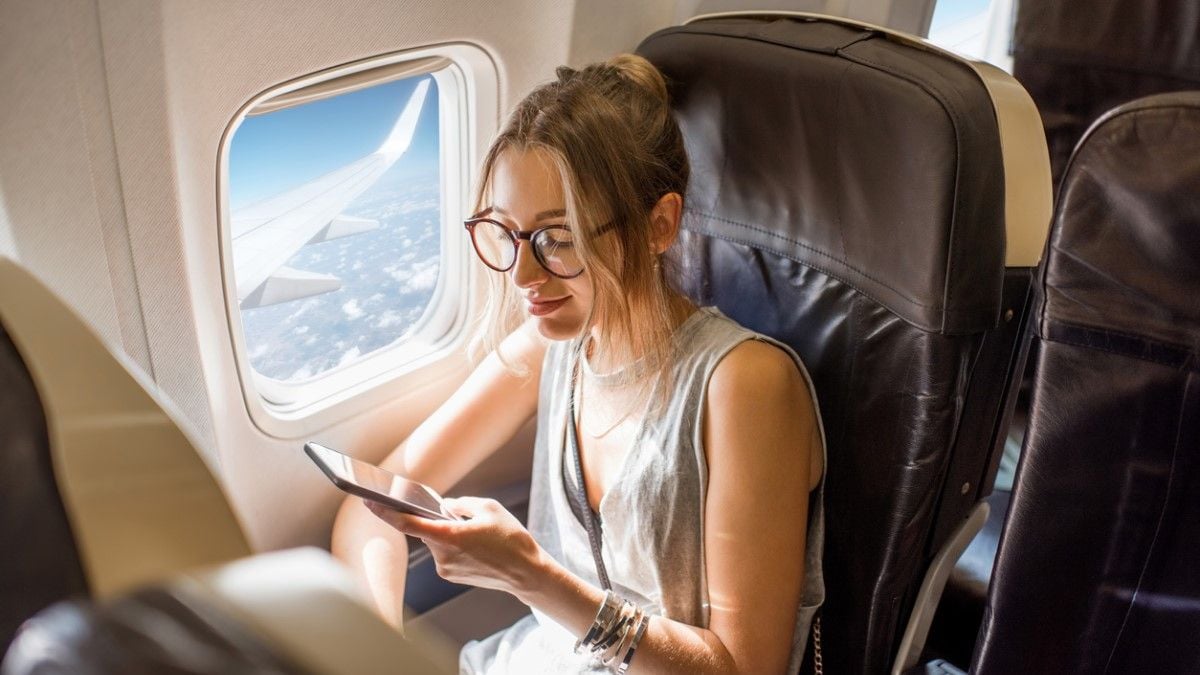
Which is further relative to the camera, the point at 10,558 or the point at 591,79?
the point at 591,79

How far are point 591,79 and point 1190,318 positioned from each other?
850mm

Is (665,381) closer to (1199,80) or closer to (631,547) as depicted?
(631,547)

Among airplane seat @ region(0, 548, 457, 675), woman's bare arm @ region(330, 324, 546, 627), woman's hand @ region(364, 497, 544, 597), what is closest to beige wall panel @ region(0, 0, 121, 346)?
woman's hand @ region(364, 497, 544, 597)

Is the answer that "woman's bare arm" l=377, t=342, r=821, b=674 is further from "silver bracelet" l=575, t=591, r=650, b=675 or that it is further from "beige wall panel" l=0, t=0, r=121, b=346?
"beige wall panel" l=0, t=0, r=121, b=346

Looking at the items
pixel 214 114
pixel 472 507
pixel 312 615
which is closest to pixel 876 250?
pixel 472 507

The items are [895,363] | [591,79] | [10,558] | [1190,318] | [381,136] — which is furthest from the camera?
[381,136]

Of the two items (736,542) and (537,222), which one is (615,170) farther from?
(736,542)

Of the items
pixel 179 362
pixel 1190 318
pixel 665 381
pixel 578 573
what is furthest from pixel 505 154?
pixel 1190 318

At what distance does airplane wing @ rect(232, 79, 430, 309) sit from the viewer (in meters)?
1.78

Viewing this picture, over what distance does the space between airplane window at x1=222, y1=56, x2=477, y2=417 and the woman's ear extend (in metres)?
0.52

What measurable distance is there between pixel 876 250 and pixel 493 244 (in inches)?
23.5

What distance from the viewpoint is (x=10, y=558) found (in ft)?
1.79

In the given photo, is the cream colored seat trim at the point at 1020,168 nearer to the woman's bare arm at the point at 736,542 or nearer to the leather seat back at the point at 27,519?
the woman's bare arm at the point at 736,542

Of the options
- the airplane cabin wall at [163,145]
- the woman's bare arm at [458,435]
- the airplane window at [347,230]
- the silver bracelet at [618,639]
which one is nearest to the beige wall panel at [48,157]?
the airplane cabin wall at [163,145]
